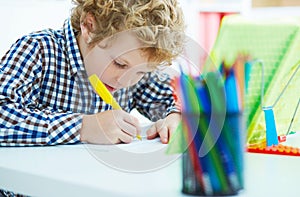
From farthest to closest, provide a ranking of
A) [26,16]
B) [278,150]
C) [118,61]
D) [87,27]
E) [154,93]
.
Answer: [26,16]
[154,93]
[87,27]
[118,61]
[278,150]

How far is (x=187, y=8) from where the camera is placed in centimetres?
288

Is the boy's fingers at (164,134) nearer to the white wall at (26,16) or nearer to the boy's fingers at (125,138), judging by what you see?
the boy's fingers at (125,138)

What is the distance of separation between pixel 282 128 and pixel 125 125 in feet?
0.99

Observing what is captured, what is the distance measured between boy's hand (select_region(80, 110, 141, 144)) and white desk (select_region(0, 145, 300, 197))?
0.12 meters

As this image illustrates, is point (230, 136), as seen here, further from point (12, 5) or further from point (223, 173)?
point (12, 5)

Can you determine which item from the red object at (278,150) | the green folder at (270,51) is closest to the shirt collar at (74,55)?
the green folder at (270,51)

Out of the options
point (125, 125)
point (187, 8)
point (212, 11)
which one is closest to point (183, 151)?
point (125, 125)

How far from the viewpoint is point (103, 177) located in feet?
2.36

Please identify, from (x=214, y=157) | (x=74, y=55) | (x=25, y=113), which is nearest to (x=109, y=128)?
(x=25, y=113)

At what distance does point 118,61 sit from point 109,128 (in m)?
0.19

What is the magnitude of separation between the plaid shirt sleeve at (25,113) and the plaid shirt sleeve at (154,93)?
316 mm

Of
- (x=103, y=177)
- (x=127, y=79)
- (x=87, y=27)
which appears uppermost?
(x=87, y=27)

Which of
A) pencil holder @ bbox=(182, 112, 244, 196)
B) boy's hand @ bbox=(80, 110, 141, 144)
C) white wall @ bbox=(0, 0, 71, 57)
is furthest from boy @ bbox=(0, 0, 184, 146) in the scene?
pencil holder @ bbox=(182, 112, 244, 196)

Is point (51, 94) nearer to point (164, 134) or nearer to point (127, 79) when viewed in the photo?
point (127, 79)
